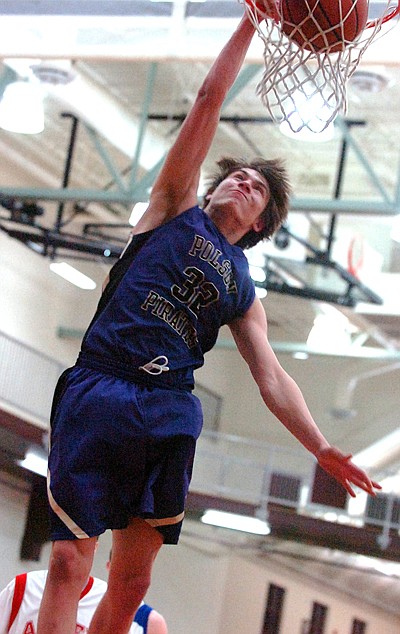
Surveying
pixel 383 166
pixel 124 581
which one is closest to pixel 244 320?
pixel 124 581

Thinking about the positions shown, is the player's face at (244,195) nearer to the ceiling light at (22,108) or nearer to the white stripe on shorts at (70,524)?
the white stripe on shorts at (70,524)

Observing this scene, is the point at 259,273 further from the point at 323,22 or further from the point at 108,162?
the point at 323,22

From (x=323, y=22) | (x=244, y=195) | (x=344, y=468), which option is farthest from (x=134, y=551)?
(x=323, y=22)

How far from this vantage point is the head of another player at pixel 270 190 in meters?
4.11

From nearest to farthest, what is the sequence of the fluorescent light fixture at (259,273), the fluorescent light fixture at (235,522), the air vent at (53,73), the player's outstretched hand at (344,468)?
the player's outstretched hand at (344,468) < the air vent at (53,73) < the fluorescent light fixture at (259,273) < the fluorescent light fixture at (235,522)

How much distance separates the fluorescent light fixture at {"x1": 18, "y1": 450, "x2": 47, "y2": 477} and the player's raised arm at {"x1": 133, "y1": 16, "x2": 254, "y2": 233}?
16.1 m

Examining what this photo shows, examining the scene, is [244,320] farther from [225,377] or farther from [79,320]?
A: [225,377]

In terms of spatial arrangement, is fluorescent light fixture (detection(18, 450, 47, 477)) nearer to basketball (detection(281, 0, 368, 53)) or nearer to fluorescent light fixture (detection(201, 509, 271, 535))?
fluorescent light fixture (detection(201, 509, 271, 535))

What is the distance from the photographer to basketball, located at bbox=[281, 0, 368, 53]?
4141 millimetres

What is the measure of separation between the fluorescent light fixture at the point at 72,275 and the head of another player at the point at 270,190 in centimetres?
1907

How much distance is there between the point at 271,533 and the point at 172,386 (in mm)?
18556

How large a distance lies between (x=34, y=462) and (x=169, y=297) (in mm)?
16646

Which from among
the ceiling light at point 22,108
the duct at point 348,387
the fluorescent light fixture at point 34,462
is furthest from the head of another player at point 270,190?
the duct at point 348,387

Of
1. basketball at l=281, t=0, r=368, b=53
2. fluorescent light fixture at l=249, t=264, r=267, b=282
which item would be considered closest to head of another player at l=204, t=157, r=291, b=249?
basketball at l=281, t=0, r=368, b=53
